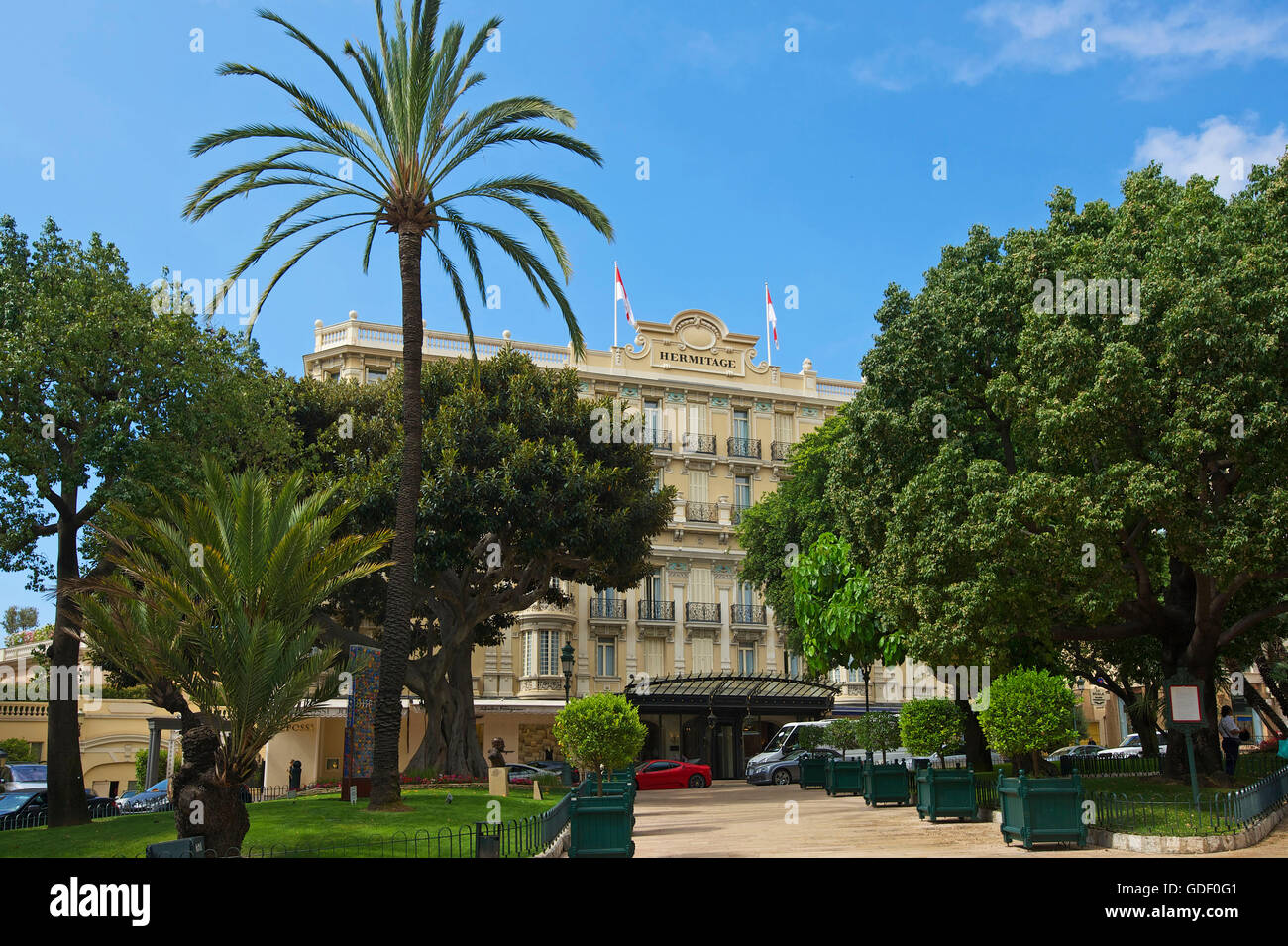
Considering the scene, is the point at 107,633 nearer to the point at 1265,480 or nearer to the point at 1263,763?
the point at 1265,480

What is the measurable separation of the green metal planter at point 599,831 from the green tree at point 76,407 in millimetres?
11475

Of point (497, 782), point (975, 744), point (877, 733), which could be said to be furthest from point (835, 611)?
point (497, 782)

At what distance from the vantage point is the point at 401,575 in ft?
63.3

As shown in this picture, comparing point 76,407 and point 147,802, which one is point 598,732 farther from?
point 147,802

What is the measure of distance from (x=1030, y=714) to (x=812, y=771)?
46.7 ft

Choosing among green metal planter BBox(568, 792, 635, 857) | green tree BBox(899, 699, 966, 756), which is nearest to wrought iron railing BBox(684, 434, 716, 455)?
green tree BBox(899, 699, 966, 756)

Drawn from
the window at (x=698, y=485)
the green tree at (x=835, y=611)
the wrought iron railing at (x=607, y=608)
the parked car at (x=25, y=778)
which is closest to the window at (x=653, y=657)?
the wrought iron railing at (x=607, y=608)

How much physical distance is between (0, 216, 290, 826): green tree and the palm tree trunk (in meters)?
4.97

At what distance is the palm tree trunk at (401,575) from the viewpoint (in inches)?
727

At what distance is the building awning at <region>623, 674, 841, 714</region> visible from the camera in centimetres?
4238

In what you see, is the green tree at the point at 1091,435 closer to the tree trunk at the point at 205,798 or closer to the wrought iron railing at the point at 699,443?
the tree trunk at the point at 205,798

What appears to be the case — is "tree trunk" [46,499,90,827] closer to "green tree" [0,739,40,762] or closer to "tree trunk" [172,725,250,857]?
"tree trunk" [172,725,250,857]

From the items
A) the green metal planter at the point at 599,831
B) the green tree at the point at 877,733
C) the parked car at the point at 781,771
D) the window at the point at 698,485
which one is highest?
the window at the point at 698,485
